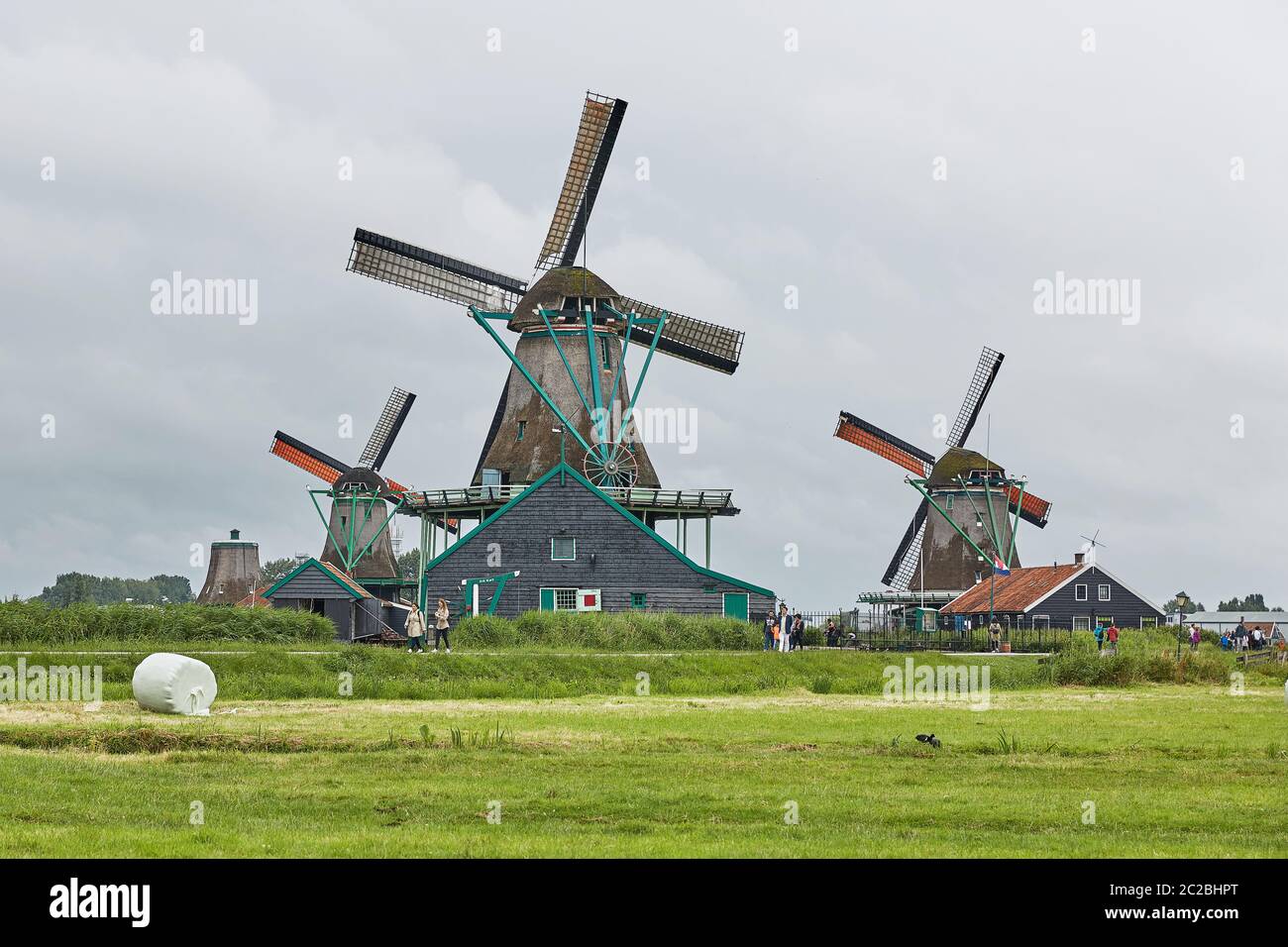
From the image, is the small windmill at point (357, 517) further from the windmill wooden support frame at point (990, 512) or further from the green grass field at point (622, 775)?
the green grass field at point (622, 775)

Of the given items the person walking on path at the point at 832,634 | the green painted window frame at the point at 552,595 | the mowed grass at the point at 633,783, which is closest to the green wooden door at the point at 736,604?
the green painted window frame at the point at 552,595

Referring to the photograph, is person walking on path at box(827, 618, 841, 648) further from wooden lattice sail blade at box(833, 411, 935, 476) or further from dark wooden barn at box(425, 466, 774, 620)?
wooden lattice sail blade at box(833, 411, 935, 476)

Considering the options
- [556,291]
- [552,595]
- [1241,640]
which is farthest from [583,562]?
[1241,640]

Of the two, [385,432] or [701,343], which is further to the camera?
[385,432]

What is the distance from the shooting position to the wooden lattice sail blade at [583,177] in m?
64.7

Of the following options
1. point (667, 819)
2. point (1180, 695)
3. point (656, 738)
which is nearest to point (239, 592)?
point (1180, 695)

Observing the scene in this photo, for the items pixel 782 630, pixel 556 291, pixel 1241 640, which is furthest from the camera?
pixel 1241 640

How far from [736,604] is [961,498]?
116 ft

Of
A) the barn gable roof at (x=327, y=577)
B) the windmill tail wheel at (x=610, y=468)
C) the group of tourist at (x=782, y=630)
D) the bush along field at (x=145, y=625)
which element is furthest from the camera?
the barn gable roof at (x=327, y=577)

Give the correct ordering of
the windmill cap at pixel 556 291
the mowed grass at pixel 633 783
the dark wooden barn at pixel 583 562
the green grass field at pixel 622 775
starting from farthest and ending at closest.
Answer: the windmill cap at pixel 556 291 < the dark wooden barn at pixel 583 562 < the green grass field at pixel 622 775 < the mowed grass at pixel 633 783

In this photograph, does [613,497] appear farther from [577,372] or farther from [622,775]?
[622,775]

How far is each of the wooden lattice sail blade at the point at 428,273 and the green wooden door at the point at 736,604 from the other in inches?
767

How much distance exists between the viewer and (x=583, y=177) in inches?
2576
